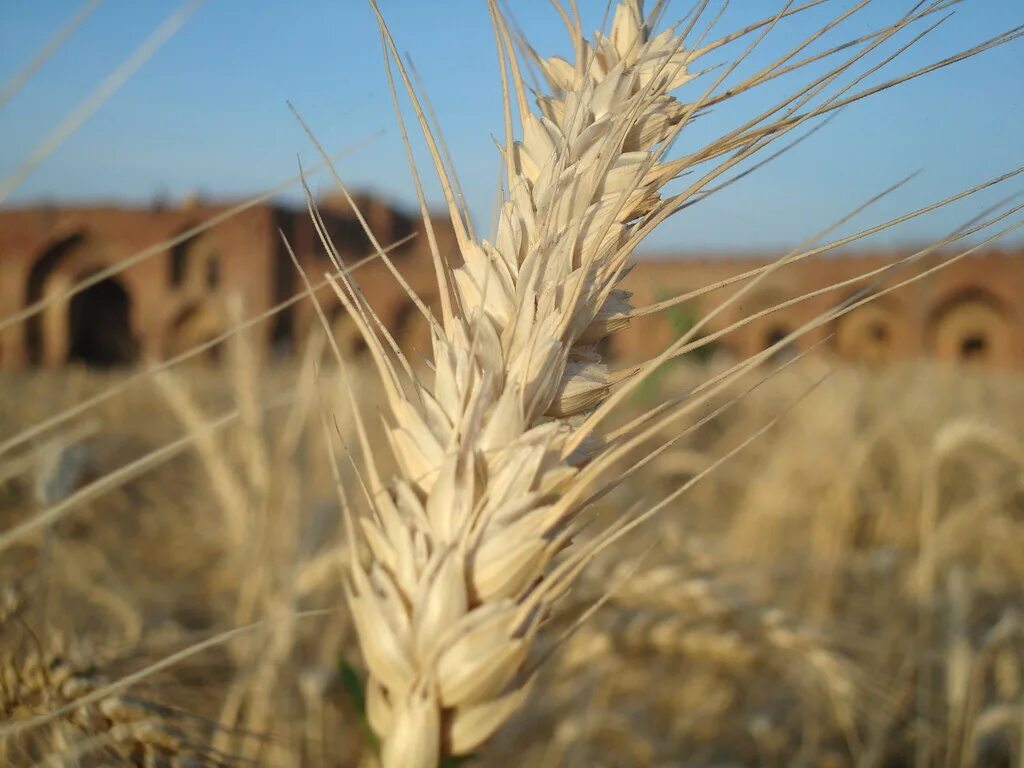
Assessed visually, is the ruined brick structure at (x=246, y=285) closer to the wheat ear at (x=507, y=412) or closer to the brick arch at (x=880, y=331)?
the brick arch at (x=880, y=331)

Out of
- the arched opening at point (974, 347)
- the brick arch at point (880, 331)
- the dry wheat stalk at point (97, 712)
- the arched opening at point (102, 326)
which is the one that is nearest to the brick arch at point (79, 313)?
the arched opening at point (102, 326)

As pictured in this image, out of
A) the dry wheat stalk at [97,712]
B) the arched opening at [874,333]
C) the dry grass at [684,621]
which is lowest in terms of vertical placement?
the arched opening at [874,333]

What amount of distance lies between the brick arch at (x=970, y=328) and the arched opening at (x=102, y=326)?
1987 centimetres

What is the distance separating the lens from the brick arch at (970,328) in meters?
17.1

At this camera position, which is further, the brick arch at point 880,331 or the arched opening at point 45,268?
the arched opening at point 45,268

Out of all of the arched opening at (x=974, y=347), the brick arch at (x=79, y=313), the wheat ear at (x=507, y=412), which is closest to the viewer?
the wheat ear at (x=507, y=412)

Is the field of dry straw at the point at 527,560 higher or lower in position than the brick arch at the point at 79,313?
lower

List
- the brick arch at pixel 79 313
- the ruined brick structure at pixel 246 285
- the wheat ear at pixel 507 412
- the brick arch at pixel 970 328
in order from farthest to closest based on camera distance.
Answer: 1. the brick arch at pixel 79 313
2. the brick arch at pixel 970 328
3. the ruined brick structure at pixel 246 285
4. the wheat ear at pixel 507 412

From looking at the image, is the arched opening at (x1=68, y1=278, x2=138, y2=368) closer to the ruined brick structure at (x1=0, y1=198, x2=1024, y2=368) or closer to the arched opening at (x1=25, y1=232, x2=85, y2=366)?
the ruined brick structure at (x1=0, y1=198, x2=1024, y2=368)

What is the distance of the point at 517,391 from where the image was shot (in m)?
0.37

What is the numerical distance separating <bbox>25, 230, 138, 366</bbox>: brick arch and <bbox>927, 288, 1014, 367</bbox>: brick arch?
63.8 ft

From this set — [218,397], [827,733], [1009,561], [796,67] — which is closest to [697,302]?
[218,397]

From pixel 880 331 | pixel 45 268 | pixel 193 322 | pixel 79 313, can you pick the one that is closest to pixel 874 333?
pixel 880 331

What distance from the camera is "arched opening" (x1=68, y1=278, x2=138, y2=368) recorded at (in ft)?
63.4
